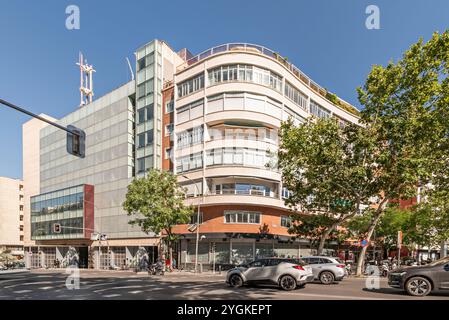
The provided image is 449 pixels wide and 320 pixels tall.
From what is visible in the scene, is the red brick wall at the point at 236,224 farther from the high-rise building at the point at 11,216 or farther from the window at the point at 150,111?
the high-rise building at the point at 11,216

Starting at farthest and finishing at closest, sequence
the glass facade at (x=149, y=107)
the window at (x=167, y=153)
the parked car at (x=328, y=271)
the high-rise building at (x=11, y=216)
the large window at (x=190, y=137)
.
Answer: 1. the high-rise building at (x=11, y=216)
2. the glass facade at (x=149, y=107)
3. the window at (x=167, y=153)
4. the large window at (x=190, y=137)
5. the parked car at (x=328, y=271)

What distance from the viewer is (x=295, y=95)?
4078 centimetres

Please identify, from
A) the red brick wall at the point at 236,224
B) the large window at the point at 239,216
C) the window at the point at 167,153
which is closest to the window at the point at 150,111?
the window at the point at 167,153

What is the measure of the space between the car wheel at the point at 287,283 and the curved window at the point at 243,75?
24340mm

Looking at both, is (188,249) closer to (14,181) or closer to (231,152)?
(231,152)

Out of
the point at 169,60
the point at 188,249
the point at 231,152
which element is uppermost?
the point at 169,60

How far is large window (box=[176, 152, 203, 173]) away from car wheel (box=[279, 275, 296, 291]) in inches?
870

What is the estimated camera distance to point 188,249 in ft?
121

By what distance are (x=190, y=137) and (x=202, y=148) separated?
264 centimetres

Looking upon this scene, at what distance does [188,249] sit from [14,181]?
76.0 meters

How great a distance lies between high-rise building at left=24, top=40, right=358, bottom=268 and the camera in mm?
34688

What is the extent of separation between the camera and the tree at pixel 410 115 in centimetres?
2150

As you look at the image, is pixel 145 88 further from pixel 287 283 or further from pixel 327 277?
pixel 287 283
